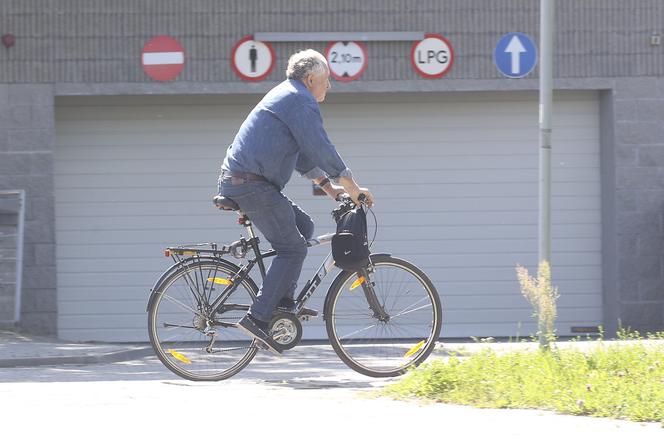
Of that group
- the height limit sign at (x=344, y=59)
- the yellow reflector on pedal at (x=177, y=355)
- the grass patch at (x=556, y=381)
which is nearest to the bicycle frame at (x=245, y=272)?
the yellow reflector on pedal at (x=177, y=355)

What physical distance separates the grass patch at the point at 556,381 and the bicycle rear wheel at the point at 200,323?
1085 millimetres

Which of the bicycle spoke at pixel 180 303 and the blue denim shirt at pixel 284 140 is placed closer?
the blue denim shirt at pixel 284 140

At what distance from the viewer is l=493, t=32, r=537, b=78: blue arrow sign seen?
40.2 ft

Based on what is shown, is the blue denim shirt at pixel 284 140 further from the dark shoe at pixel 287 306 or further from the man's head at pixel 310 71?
the dark shoe at pixel 287 306

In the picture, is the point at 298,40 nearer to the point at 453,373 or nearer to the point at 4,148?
the point at 4,148

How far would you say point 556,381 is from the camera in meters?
6.12

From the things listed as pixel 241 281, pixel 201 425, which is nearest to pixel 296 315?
pixel 241 281

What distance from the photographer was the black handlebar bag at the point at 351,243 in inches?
272

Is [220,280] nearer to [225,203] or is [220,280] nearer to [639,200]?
[225,203]

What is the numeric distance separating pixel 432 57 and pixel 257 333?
605 cm

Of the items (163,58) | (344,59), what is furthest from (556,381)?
(163,58)

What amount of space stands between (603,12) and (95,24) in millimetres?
5114

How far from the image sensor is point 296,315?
271 inches

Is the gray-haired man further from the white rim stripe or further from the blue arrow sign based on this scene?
the blue arrow sign
